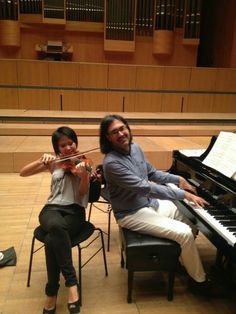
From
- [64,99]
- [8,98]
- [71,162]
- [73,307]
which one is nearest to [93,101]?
[64,99]

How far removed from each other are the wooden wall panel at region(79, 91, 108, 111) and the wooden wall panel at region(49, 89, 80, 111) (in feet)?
0.38

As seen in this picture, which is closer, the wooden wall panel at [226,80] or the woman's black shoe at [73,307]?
the woman's black shoe at [73,307]

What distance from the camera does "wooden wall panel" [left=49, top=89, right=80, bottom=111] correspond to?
6747 millimetres

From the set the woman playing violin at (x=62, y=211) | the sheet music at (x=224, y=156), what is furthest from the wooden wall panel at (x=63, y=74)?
the sheet music at (x=224, y=156)

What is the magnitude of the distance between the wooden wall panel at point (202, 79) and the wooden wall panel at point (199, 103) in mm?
187

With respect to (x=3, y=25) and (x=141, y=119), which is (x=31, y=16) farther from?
(x=141, y=119)

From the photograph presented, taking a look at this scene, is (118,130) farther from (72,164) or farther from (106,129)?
(72,164)

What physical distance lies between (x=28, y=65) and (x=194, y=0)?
4.19 m

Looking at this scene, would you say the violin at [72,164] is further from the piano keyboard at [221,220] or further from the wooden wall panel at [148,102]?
the wooden wall panel at [148,102]

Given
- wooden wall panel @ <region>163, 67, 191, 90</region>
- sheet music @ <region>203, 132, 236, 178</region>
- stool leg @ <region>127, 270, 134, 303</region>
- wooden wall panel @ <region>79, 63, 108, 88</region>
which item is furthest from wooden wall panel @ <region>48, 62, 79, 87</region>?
stool leg @ <region>127, 270, 134, 303</region>

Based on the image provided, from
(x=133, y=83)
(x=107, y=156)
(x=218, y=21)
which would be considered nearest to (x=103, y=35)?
(x=133, y=83)

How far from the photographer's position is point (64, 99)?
6.80m

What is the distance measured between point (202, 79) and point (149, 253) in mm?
6089

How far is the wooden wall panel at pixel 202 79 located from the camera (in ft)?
23.0
